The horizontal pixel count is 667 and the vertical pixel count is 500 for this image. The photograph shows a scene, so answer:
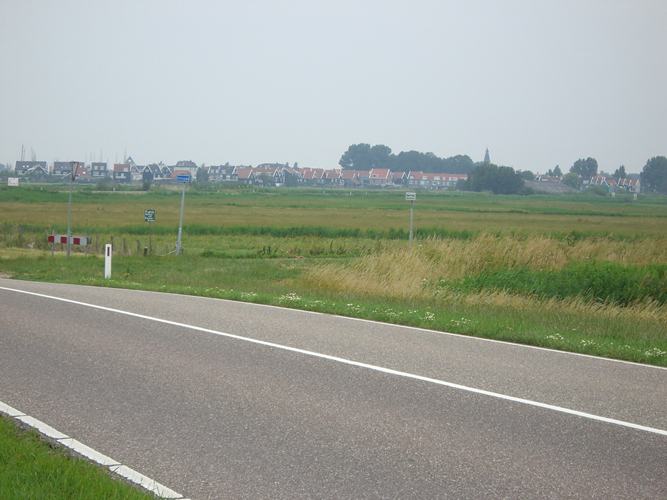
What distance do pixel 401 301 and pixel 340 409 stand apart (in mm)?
8924

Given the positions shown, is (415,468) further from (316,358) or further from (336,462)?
(316,358)

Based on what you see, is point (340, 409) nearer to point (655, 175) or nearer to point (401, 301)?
point (401, 301)

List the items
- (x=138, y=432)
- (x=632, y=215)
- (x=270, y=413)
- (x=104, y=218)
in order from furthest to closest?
1. (x=632, y=215)
2. (x=104, y=218)
3. (x=270, y=413)
4. (x=138, y=432)

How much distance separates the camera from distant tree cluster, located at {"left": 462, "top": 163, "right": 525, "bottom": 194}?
14175 centimetres

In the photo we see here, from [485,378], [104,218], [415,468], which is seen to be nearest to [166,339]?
[485,378]

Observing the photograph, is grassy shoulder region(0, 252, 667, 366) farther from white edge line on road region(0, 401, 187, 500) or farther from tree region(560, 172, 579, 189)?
tree region(560, 172, 579, 189)

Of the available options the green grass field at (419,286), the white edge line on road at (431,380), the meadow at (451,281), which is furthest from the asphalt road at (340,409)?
the meadow at (451,281)

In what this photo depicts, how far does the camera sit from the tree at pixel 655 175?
403ft

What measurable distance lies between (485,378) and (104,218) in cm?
5005

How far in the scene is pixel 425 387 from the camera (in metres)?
6.86

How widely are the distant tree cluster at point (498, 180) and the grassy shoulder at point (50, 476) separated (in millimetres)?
143223

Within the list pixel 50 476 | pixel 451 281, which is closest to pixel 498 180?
pixel 451 281

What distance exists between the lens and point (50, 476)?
172 inches

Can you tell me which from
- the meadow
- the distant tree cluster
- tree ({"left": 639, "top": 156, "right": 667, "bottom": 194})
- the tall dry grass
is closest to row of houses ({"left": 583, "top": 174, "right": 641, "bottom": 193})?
tree ({"left": 639, "top": 156, "right": 667, "bottom": 194})
